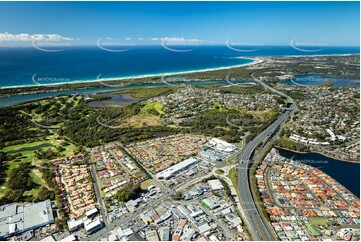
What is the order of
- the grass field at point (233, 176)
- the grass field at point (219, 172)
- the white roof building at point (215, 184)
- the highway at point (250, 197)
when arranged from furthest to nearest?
the grass field at point (219, 172) < the grass field at point (233, 176) < the white roof building at point (215, 184) < the highway at point (250, 197)

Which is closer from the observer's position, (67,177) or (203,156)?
(67,177)

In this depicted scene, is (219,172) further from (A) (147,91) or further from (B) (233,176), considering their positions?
(A) (147,91)

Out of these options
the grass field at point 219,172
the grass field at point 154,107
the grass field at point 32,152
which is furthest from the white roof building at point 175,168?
the grass field at point 154,107

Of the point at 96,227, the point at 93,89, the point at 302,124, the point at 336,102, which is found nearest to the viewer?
the point at 96,227

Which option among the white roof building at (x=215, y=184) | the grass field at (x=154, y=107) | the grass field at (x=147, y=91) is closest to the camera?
the white roof building at (x=215, y=184)

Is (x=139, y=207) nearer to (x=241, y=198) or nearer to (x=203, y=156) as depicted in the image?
(x=241, y=198)

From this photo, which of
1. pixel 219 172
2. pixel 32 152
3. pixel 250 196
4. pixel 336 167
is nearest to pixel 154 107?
pixel 32 152

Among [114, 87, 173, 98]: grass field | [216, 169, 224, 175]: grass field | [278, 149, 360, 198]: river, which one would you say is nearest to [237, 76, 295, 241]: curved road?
[216, 169, 224, 175]: grass field

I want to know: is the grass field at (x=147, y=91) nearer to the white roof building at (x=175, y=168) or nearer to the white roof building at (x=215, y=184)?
the white roof building at (x=175, y=168)

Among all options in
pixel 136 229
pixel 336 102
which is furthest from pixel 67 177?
pixel 336 102

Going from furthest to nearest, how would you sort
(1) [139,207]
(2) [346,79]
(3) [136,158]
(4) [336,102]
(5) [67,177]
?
(2) [346,79], (4) [336,102], (3) [136,158], (5) [67,177], (1) [139,207]

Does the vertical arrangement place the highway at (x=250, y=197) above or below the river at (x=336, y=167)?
above
